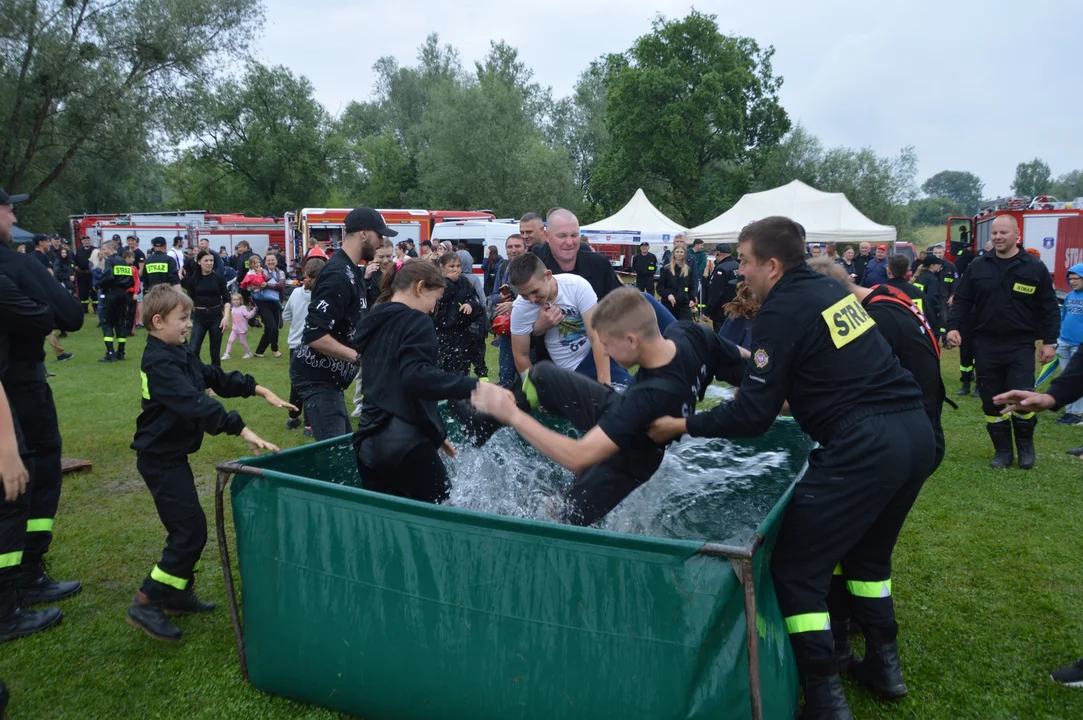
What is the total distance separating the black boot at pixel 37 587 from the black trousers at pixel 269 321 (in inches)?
394

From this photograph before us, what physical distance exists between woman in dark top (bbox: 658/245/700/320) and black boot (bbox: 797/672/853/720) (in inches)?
451

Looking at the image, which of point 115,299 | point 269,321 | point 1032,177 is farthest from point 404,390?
point 1032,177

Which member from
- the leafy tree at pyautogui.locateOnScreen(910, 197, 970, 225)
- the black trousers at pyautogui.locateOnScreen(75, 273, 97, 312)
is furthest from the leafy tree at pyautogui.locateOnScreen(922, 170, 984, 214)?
the black trousers at pyautogui.locateOnScreen(75, 273, 97, 312)

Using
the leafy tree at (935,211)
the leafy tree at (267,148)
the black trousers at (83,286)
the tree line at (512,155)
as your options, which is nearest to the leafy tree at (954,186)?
the leafy tree at (935,211)

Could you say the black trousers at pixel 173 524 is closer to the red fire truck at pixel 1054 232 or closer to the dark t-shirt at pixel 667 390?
the dark t-shirt at pixel 667 390

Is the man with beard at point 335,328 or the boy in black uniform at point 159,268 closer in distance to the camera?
the man with beard at point 335,328

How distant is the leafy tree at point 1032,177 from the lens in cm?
9590

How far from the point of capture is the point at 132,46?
24703 mm

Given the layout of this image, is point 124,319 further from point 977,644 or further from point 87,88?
point 977,644

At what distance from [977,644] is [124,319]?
15141 millimetres

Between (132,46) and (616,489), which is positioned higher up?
(132,46)

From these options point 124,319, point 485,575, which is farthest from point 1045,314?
point 124,319

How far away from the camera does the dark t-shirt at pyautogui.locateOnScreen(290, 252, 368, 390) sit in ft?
16.2

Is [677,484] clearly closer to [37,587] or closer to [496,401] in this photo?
[496,401]
